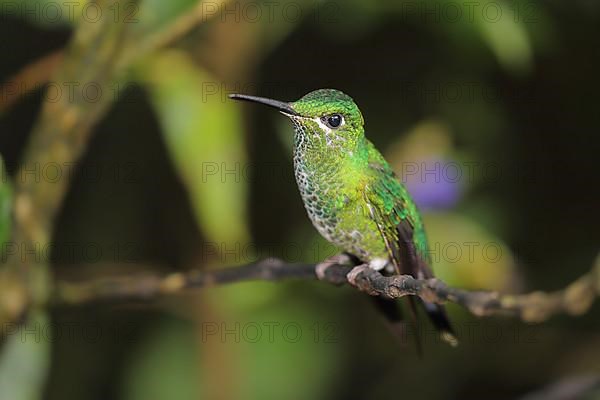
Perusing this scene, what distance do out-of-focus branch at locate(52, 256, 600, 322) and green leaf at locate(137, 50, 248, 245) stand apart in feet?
0.89

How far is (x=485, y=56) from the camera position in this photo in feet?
7.73

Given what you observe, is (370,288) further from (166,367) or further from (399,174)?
(166,367)

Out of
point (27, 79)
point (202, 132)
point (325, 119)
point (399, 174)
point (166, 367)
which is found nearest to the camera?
point (325, 119)

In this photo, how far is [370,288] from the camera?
112 cm

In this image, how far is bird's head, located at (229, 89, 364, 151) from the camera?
4.06 feet

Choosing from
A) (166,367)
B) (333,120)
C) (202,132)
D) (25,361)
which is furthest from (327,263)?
(166,367)

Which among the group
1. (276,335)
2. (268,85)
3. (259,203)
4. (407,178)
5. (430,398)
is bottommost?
(430,398)

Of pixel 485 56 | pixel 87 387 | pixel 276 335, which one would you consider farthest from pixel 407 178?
pixel 87 387

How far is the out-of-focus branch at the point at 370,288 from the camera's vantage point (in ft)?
3.20

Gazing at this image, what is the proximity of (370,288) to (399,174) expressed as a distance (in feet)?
3.37

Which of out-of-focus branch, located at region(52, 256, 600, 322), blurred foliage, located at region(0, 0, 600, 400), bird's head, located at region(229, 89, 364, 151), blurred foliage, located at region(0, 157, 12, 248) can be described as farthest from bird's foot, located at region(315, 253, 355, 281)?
blurred foliage, located at region(0, 157, 12, 248)

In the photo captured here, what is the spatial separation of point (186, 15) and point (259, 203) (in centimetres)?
122

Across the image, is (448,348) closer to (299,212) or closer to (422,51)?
(299,212)

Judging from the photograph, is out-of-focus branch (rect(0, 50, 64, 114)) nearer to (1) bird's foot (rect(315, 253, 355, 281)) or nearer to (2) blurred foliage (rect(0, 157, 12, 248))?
(2) blurred foliage (rect(0, 157, 12, 248))
